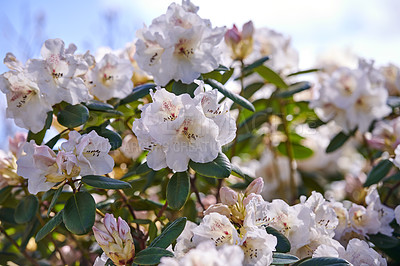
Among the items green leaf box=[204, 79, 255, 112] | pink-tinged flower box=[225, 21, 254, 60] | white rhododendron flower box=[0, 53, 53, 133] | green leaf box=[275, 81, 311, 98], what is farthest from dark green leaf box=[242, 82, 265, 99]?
white rhododendron flower box=[0, 53, 53, 133]

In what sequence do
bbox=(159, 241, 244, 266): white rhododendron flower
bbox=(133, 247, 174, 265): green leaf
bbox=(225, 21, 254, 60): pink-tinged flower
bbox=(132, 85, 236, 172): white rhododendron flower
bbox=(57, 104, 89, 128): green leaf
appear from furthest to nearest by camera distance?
bbox=(225, 21, 254, 60): pink-tinged flower < bbox=(57, 104, 89, 128): green leaf < bbox=(132, 85, 236, 172): white rhododendron flower < bbox=(133, 247, 174, 265): green leaf < bbox=(159, 241, 244, 266): white rhododendron flower

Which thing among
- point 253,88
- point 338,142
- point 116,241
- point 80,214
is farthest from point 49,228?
point 338,142

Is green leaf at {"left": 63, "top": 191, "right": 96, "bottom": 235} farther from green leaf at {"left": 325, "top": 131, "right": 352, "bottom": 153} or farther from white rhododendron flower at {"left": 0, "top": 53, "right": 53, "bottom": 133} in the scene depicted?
green leaf at {"left": 325, "top": 131, "right": 352, "bottom": 153}

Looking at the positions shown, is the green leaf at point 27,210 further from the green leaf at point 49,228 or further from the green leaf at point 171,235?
the green leaf at point 171,235

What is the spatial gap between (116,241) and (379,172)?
2.80ft

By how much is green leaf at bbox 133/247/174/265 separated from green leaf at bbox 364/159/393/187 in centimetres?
79

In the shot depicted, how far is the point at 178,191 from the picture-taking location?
3.20 ft

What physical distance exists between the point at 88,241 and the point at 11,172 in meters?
0.38

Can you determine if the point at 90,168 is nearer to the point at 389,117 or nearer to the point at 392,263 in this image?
the point at 392,263

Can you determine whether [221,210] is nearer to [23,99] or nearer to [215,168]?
[215,168]

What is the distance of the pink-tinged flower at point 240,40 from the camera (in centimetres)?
146

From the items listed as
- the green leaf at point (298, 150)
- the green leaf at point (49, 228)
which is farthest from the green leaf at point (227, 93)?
the green leaf at point (298, 150)

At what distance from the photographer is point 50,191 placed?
1.06 metres

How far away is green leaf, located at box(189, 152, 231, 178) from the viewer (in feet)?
3.04
